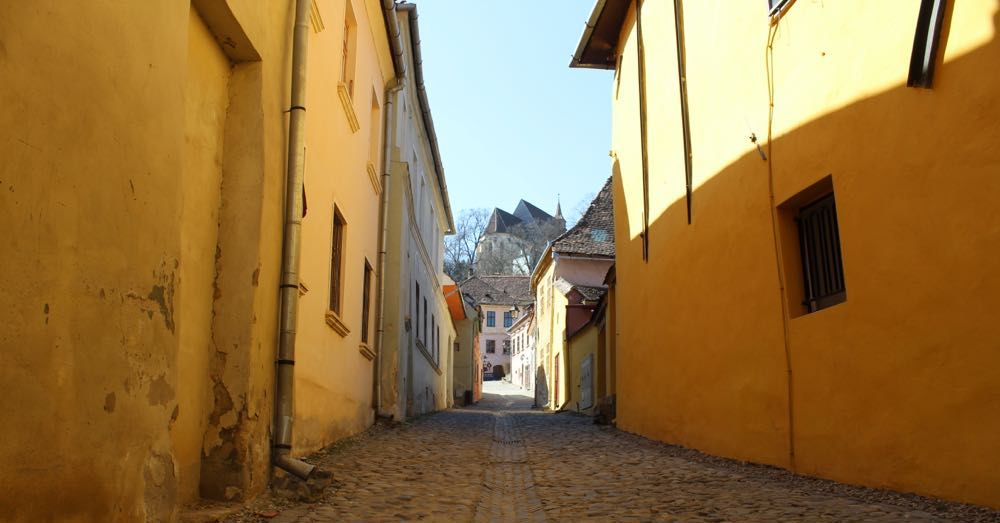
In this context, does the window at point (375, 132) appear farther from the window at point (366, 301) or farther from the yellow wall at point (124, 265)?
the yellow wall at point (124, 265)

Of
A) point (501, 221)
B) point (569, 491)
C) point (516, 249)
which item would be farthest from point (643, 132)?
point (501, 221)

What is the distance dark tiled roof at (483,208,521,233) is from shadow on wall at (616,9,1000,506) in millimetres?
81647

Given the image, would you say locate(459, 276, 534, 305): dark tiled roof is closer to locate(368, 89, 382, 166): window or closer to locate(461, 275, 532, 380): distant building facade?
locate(461, 275, 532, 380): distant building facade

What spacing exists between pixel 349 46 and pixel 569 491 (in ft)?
20.4

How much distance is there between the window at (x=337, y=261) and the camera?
31.6 feet

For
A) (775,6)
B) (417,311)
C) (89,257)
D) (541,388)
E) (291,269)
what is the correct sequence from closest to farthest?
1. (89,257)
2. (291,269)
3. (775,6)
4. (417,311)
5. (541,388)

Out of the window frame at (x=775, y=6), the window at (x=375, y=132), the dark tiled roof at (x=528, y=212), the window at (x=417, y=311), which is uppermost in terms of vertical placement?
the dark tiled roof at (x=528, y=212)

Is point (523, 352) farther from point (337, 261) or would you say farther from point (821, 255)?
point (821, 255)

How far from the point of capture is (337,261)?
982cm

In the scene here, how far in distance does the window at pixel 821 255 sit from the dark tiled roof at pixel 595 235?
848 inches

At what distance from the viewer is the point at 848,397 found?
6.13 m

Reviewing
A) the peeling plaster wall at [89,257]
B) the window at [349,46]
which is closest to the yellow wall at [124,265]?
the peeling plaster wall at [89,257]

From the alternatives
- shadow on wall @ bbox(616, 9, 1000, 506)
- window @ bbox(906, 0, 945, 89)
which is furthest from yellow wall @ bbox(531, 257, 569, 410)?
window @ bbox(906, 0, 945, 89)

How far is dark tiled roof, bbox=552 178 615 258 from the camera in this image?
2902 cm
